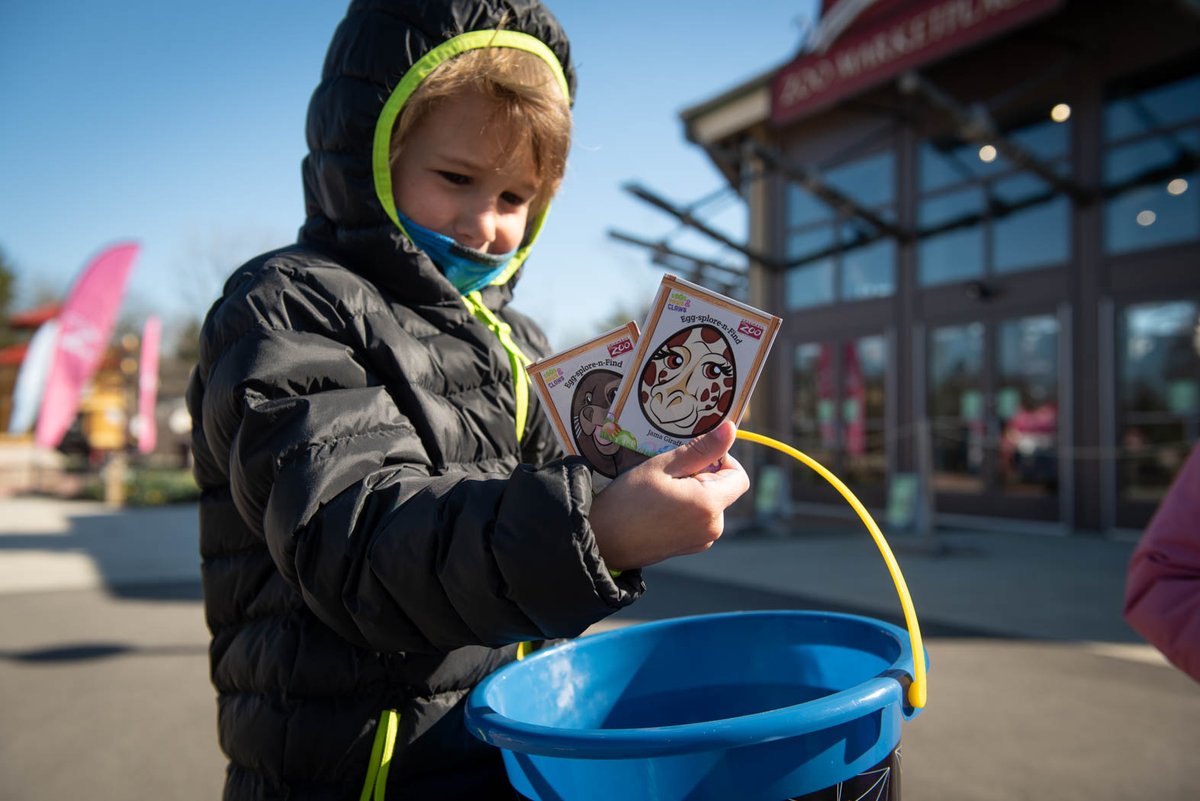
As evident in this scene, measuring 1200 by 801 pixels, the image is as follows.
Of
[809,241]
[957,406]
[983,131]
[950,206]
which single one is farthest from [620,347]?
[809,241]

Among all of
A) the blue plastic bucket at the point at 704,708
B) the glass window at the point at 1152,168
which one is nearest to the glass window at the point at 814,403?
the glass window at the point at 1152,168

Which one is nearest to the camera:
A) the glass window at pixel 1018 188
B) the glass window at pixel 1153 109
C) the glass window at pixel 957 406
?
the glass window at pixel 1153 109

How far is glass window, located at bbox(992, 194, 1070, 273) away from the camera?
391 inches

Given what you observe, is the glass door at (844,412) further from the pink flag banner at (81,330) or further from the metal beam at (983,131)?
the pink flag banner at (81,330)

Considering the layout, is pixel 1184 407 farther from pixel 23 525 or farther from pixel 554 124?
pixel 23 525

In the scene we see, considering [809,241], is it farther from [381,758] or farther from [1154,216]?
[381,758]

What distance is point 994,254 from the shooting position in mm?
10641

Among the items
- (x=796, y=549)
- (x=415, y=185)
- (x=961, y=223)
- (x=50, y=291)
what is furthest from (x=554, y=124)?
(x=50, y=291)

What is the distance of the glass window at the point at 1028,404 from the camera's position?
9.98m

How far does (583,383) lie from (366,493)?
0.27 meters

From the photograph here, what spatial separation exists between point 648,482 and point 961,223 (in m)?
11.5

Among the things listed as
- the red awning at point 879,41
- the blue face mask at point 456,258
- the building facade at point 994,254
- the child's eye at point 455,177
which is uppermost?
the red awning at point 879,41

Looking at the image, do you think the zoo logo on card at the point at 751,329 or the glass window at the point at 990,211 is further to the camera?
the glass window at the point at 990,211

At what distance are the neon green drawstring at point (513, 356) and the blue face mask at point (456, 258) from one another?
0.04m
